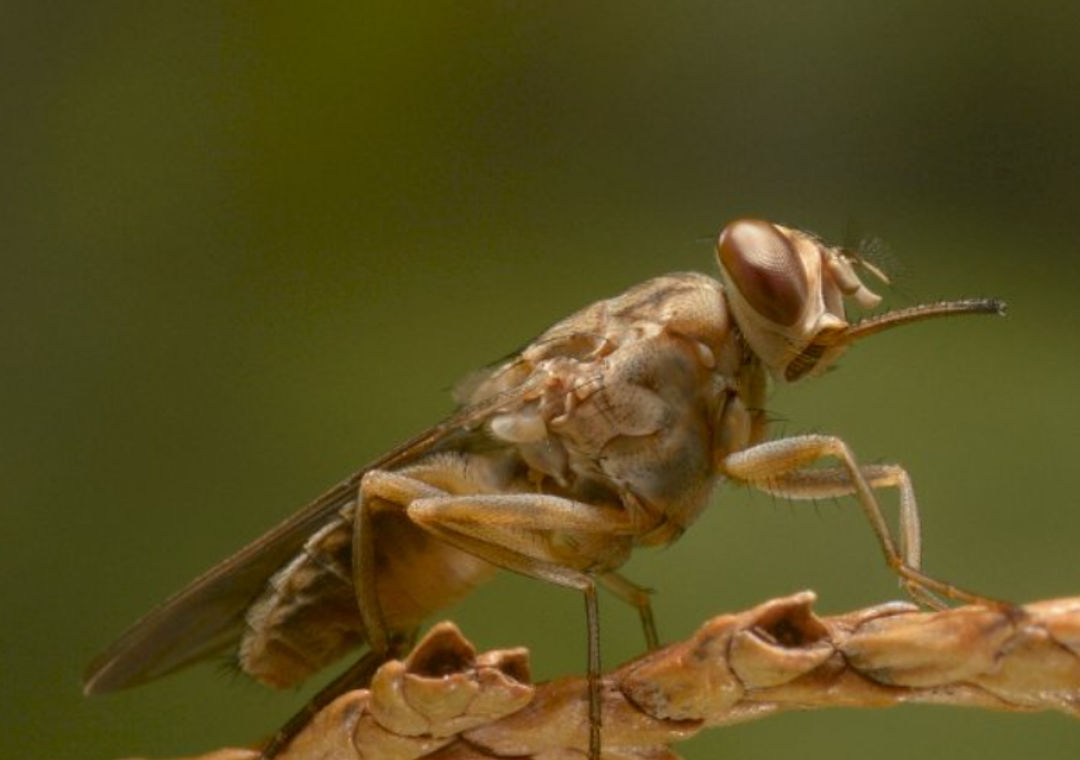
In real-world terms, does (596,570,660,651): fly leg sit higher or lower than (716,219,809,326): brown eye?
lower

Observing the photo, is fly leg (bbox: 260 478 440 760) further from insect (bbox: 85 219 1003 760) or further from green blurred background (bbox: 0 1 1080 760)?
green blurred background (bbox: 0 1 1080 760)

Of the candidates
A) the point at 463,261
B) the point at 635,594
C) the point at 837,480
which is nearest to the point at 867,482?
the point at 837,480

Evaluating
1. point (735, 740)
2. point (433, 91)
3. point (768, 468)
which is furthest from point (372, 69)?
point (768, 468)

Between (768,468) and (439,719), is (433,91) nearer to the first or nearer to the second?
(768,468)

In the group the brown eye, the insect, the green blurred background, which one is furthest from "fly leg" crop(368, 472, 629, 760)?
the green blurred background

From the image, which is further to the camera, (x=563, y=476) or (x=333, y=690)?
(x=563, y=476)

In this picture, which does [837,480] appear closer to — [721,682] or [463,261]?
[721,682]
